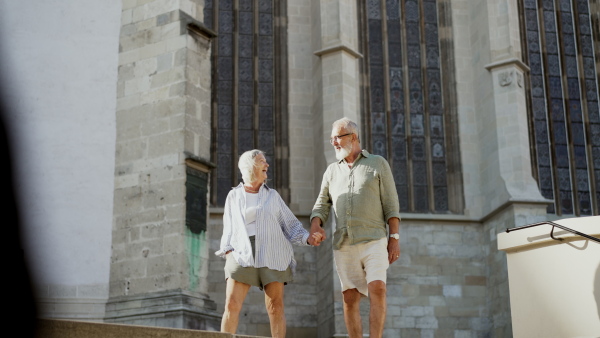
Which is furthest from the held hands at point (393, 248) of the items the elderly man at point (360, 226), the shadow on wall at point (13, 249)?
the shadow on wall at point (13, 249)

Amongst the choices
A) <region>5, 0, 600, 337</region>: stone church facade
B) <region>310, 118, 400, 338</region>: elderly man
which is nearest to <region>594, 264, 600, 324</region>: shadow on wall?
<region>310, 118, 400, 338</region>: elderly man

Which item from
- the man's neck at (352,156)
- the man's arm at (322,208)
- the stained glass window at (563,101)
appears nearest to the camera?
the man's neck at (352,156)

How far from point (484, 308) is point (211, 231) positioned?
5449mm

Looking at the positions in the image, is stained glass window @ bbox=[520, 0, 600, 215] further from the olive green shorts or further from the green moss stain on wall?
the olive green shorts

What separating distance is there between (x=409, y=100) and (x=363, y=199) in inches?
493

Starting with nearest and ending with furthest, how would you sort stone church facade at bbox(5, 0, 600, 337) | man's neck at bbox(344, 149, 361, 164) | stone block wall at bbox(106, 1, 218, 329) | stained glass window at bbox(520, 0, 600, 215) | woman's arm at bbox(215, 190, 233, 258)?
1. woman's arm at bbox(215, 190, 233, 258)
2. man's neck at bbox(344, 149, 361, 164)
3. stone block wall at bbox(106, 1, 218, 329)
4. stone church facade at bbox(5, 0, 600, 337)
5. stained glass window at bbox(520, 0, 600, 215)

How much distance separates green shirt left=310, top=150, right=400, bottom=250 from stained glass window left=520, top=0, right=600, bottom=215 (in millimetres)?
12539

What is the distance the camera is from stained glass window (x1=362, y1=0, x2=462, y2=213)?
17.2 meters

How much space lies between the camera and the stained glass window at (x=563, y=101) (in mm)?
17453

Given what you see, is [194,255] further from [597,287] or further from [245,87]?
[245,87]

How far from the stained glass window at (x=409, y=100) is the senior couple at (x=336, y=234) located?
1166 cm

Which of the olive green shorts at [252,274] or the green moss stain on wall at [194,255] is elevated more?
the green moss stain on wall at [194,255]

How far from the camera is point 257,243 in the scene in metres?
5.41

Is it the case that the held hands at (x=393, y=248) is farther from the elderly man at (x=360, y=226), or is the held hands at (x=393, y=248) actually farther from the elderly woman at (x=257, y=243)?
the elderly woman at (x=257, y=243)
